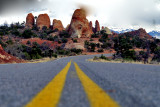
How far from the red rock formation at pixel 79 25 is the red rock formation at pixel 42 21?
25034mm

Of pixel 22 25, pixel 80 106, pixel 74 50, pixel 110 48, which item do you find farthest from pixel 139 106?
pixel 22 25

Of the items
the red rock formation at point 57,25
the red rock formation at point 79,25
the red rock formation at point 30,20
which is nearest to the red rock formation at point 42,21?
the red rock formation at point 30,20

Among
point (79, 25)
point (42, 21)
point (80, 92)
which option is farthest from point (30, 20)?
point (80, 92)

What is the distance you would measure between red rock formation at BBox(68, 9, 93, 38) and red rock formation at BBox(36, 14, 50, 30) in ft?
82.1

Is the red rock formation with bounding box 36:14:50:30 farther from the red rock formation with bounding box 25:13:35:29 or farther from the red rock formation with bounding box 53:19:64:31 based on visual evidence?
the red rock formation with bounding box 53:19:64:31

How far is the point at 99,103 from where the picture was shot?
120 centimetres

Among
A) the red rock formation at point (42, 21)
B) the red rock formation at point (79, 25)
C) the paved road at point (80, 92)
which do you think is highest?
the red rock formation at point (42, 21)

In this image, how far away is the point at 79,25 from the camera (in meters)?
72.3

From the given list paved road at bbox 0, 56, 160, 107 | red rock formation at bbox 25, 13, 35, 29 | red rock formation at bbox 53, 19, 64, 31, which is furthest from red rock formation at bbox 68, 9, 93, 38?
paved road at bbox 0, 56, 160, 107

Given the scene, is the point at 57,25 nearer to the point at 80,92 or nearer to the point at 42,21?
the point at 42,21

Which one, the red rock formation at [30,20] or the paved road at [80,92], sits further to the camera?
the red rock formation at [30,20]

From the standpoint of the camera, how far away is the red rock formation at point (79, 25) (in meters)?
70.7

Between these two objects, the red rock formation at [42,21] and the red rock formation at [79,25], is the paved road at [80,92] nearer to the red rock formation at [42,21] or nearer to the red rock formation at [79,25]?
the red rock formation at [79,25]

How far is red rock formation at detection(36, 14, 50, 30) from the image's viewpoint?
93500 millimetres
